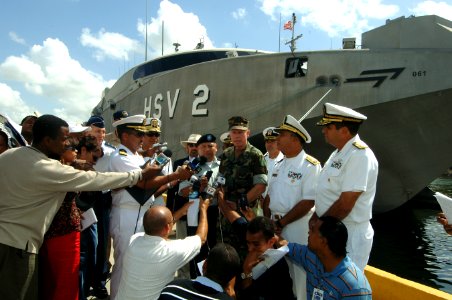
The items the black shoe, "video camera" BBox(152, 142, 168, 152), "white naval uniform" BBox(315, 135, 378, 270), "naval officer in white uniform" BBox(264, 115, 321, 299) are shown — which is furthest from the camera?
"video camera" BBox(152, 142, 168, 152)

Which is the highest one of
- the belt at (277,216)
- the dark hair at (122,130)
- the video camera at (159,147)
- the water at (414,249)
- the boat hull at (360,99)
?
the boat hull at (360,99)

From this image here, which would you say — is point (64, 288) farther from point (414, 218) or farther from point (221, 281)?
point (414, 218)

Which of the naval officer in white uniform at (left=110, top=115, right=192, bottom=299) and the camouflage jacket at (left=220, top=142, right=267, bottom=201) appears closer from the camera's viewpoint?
the naval officer in white uniform at (left=110, top=115, right=192, bottom=299)

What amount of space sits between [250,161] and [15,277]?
1980mm

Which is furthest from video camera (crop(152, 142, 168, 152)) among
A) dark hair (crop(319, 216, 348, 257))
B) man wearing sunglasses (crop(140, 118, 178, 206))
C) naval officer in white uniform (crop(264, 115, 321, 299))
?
dark hair (crop(319, 216, 348, 257))

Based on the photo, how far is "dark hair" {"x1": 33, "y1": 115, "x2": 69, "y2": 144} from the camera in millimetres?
2203

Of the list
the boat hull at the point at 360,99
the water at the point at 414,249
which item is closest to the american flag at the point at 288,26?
the boat hull at the point at 360,99

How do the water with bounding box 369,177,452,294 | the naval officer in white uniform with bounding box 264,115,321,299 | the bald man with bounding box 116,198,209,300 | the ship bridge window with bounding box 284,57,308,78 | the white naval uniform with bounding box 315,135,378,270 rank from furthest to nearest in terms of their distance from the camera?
the ship bridge window with bounding box 284,57,308,78, the water with bounding box 369,177,452,294, the naval officer in white uniform with bounding box 264,115,321,299, the white naval uniform with bounding box 315,135,378,270, the bald man with bounding box 116,198,209,300

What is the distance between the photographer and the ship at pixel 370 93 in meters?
7.98

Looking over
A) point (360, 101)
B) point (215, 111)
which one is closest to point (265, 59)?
point (215, 111)

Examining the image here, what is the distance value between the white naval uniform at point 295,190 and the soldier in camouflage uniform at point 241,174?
0.52ft

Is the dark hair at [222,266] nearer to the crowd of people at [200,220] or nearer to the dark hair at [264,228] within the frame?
the crowd of people at [200,220]

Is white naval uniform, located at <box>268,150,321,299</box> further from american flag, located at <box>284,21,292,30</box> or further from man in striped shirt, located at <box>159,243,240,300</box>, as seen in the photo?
american flag, located at <box>284,21,292,30</box>

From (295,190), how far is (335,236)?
896mm
